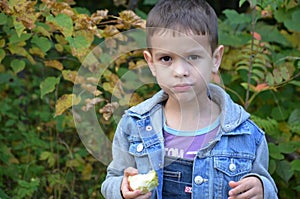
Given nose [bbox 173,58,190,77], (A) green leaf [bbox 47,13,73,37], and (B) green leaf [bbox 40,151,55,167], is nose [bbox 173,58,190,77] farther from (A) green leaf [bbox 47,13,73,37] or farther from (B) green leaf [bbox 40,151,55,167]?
(B) green leaf [bbox 40,151,55,167]

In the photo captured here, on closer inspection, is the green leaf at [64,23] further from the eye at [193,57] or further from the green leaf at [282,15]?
the green leaf at [282,15]

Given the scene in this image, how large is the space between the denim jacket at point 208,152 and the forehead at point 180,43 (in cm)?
27

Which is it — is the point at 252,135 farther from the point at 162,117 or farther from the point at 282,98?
the point at 282,98

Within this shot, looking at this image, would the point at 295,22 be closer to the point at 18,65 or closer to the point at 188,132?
the point at 18,65

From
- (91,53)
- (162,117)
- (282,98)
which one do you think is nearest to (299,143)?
(282,98)

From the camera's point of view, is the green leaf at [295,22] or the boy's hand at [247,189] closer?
the boy's hand at [247,189]

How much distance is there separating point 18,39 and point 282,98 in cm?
172

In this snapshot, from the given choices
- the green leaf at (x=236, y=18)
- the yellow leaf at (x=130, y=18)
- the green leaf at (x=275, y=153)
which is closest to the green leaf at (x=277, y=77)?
the green leaf at (x=275, y=153)

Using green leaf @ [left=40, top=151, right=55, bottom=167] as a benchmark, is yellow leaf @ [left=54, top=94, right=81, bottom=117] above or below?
above

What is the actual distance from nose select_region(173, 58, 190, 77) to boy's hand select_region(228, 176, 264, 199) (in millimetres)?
411

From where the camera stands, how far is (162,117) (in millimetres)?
2623

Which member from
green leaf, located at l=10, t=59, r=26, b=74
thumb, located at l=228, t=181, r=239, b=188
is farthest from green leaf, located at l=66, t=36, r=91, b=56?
thumb, located at l=228, t=181, r=239, b=188

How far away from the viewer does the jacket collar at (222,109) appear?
2559 millimetres

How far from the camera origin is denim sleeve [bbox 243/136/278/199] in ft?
8.18
